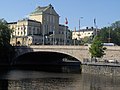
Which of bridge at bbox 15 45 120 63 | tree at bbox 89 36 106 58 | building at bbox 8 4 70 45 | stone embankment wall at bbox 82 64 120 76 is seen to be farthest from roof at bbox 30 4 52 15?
stone embankment wall at bbox 82 64 120 76

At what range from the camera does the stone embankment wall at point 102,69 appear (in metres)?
73.3

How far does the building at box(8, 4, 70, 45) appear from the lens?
14375cm

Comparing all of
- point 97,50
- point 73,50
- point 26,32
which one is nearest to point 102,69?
point 97,50

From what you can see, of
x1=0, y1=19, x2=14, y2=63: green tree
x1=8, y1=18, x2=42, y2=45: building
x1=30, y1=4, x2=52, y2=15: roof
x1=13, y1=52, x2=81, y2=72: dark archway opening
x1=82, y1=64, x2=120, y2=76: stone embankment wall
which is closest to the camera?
x1=82, y1=64, x2=120, y2=76: stone embankment wall

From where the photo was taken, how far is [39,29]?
6122 inches

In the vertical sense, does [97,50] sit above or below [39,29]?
below

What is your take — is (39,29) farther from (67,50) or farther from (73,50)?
(73,50)

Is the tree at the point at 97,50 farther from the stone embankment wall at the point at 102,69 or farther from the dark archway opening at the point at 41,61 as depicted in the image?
the dark archway opening at the point at 41,61

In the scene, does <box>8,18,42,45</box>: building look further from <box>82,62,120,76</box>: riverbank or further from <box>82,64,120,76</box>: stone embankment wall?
<box>82,62,120,76</box>: riverbank

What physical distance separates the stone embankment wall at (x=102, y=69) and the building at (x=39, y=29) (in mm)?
60487

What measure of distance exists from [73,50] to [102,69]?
1735 cm

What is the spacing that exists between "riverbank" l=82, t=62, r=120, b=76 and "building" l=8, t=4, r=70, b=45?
60607 mm

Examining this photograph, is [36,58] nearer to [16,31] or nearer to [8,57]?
[8,57]

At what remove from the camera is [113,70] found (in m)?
73.7
